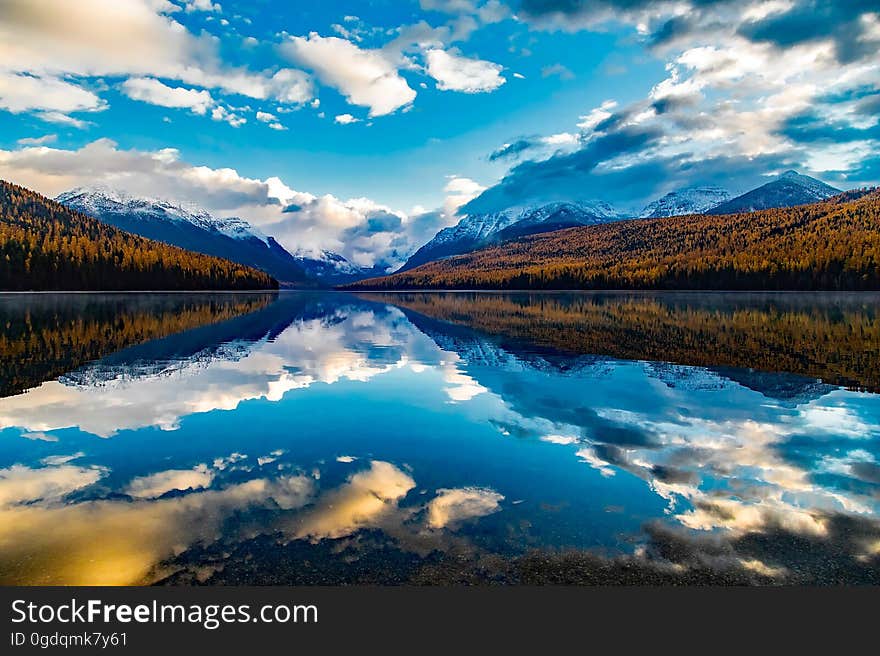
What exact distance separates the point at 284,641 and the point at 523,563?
477cm

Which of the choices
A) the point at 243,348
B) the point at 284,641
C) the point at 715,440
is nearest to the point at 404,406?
the point at 715,440

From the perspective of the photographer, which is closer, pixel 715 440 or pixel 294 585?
pixel 294 585

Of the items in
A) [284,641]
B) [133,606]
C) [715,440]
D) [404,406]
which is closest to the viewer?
[284,641]

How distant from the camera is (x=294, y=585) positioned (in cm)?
970

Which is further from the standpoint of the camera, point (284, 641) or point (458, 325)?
point (458, 325)

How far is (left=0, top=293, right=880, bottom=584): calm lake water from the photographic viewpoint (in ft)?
34.6

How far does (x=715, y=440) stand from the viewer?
19.6 metres

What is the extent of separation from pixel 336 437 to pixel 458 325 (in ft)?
182

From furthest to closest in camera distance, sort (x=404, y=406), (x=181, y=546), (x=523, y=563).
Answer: (x=404, y=406) → (x=181, y=546) → (x=523, y=563)

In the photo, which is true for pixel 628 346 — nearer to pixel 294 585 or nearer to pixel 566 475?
pixel 566 475

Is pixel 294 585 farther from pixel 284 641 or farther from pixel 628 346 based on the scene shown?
pixel 628 346

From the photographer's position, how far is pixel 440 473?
1605 centimetres

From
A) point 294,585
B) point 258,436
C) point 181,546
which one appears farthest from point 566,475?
point 258,436

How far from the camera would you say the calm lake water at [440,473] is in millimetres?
10531
